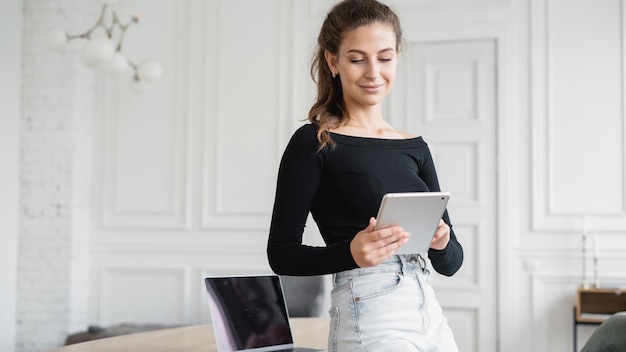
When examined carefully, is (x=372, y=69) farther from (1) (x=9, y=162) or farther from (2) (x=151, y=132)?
(1) (x=9, y=162)

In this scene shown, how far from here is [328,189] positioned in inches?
60.7

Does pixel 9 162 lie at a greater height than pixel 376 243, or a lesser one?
greater

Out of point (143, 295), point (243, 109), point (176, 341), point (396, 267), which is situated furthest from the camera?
point (143, 295)

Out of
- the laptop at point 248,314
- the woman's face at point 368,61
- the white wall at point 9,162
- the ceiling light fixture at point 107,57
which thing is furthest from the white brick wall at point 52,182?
the woman's face at point 368,61

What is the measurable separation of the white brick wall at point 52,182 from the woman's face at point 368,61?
14.4 feet

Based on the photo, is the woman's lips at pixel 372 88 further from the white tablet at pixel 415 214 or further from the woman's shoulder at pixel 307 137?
the white tablet at pixel 415 214

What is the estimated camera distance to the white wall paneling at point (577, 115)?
196 inches

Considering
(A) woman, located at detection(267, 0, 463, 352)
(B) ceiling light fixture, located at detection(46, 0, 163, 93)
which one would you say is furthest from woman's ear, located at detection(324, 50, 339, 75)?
(B) ceiling light fixture, located at detection(46, 0, 163, 93)

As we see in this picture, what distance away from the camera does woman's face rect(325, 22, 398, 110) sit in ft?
5.14

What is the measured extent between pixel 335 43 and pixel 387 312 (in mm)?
538

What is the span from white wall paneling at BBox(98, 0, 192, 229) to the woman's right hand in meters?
4.36

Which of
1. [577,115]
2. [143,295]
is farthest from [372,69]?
[143,295]

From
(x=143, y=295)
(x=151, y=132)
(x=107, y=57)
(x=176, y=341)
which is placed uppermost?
(x=107, y=57)

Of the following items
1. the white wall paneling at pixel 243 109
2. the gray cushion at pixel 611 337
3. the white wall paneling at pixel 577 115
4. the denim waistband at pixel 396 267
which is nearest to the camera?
the denim waistband at pixel 396 267
